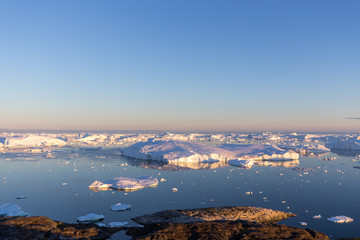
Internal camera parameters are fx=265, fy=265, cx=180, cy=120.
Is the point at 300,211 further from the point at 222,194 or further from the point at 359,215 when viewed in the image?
the point at 222,194

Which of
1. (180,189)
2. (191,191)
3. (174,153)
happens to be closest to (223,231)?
(191,191)

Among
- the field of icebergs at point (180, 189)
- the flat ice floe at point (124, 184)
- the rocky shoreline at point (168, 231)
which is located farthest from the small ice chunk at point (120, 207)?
the flat ice floe at point (124, 184)

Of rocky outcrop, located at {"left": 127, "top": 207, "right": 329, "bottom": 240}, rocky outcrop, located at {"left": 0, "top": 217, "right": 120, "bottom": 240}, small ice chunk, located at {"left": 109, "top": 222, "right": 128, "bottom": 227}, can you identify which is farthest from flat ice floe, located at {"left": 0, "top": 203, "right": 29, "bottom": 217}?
rocky outcrop, located at {"left": 127, "top": 207, "right": 329, "bottom": 240}

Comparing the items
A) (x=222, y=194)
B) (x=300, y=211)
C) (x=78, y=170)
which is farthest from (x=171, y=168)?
(x=300, y=211)

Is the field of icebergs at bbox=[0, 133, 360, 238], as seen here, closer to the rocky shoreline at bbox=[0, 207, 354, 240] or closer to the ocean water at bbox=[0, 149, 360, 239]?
the ocean water at bbox=[0, 149, 360, 239]

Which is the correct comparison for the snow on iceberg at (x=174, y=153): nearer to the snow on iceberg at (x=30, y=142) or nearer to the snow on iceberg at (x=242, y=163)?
the snow on iceberg at (x=242, y=163)

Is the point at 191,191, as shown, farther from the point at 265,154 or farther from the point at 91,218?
the point at 265,154
